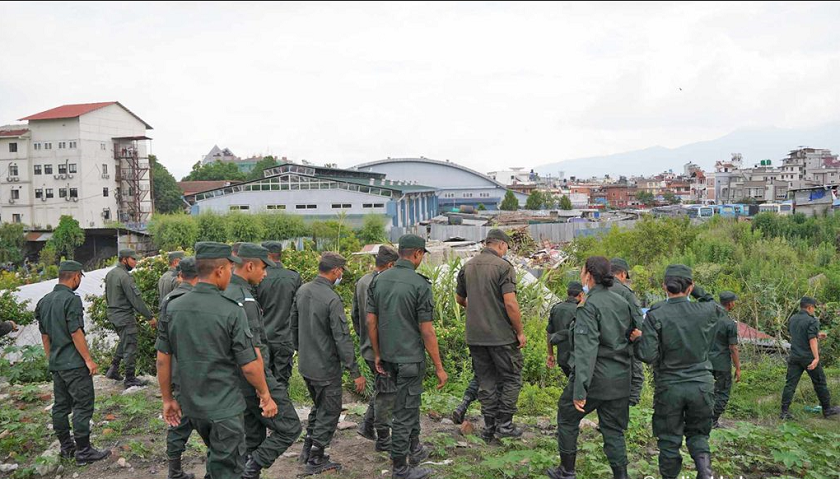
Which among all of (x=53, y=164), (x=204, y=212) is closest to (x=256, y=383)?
(x=204, y=212)

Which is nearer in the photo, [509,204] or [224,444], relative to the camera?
[224,444]

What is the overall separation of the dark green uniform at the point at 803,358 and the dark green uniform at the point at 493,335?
A: 13.6 ft

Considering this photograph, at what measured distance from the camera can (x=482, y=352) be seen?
19.6ft

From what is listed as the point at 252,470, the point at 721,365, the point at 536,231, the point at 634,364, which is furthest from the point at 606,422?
the point at 536,231

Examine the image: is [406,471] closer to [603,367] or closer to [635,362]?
[603,367]

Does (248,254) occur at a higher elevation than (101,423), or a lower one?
higher

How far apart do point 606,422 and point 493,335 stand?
137 cm

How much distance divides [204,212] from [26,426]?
118 feet

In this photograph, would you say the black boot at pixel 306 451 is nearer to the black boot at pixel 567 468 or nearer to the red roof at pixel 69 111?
the black boot at pixel 567 468

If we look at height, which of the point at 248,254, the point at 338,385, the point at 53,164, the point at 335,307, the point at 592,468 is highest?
the point at 53,164

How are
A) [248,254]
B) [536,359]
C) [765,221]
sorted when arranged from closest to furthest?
[248,254] < [536,359] < [765,221]

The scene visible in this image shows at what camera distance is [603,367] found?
473 centimetres

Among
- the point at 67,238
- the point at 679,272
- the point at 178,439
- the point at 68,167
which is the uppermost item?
the point at 68,167

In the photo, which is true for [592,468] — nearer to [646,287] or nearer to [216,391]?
[216,391]
